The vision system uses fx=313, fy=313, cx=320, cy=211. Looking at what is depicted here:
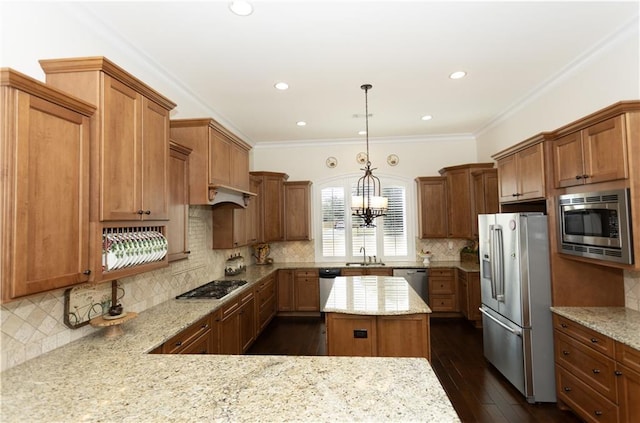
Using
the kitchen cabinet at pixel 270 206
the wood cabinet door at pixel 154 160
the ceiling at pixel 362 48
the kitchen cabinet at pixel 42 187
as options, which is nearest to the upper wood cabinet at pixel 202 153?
the ceiling at pixel 362 48

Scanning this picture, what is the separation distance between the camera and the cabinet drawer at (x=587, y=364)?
2285mm

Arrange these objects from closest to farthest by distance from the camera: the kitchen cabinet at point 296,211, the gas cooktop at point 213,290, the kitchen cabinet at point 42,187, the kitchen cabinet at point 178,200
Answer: the kitchen cabinet at point 42,187 < the kitchen cabinet at point 178,200 < the gas cooktop at point 213,290 < the kitchen cabinet at point 296,211

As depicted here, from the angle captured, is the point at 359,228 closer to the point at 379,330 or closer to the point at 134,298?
the point at 379,330

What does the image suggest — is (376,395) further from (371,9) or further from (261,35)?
(261,35)

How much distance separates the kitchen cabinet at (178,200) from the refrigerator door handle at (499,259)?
3.29m

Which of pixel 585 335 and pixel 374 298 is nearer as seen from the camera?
pixel 585 335

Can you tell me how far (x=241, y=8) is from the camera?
2.29 metres

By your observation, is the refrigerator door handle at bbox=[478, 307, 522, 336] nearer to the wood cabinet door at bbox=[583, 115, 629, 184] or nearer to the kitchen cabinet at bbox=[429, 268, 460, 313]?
the wood cabinet door at bbox=[583, 115, 629, 184]

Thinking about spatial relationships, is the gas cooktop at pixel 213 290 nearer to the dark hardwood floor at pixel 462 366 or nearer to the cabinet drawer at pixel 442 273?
the dark hardwood floor at pixel 462 366

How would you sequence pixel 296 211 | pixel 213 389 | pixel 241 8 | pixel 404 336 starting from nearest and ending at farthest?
pixel 213 389
pixel 241 8
pixel 404 336
pixel 296 211

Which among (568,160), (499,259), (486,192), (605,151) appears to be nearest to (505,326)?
(499,259)

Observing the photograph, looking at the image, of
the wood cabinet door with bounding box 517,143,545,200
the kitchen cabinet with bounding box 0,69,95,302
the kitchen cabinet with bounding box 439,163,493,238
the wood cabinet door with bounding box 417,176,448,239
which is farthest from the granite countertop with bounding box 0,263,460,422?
the wood cabinet door with bounding box 417,176,448,239

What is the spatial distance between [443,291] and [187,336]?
4293 mm

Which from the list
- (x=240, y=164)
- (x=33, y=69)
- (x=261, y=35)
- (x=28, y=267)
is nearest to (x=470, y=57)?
(x=261, y=35)
